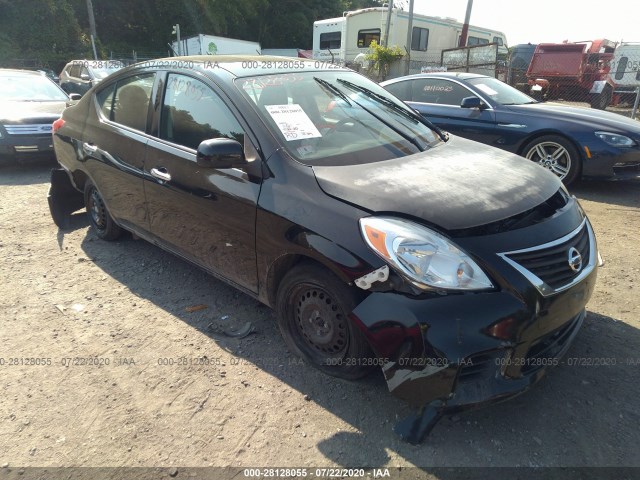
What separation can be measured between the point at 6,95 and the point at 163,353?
784cm

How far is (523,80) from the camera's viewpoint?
16016mm

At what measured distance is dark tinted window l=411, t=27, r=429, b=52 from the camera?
2328 cm

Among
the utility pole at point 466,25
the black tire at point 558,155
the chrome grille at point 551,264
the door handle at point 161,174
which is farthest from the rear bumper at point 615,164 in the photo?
the utility pole at point 466,25

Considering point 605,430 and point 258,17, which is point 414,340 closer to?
point 605,430

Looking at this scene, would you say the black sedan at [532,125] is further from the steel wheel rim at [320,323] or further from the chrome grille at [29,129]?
the chrome grille at [29,129]

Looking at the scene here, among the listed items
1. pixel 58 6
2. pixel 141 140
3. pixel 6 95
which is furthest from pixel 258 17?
pixel 141 140

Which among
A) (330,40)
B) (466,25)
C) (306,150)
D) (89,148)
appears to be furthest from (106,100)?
(466,25)

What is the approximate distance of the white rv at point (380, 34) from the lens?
22.1m

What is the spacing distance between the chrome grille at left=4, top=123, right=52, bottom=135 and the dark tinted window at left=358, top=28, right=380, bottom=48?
1870cm

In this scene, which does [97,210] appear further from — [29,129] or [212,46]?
[212,46]

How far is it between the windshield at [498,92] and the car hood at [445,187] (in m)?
4.19

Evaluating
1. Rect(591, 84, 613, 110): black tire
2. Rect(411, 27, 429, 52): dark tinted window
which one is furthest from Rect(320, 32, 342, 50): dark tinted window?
Rect(591, 84, 613, 110): black tire

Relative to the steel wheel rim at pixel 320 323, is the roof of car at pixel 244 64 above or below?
above

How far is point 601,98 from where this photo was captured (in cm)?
1456
